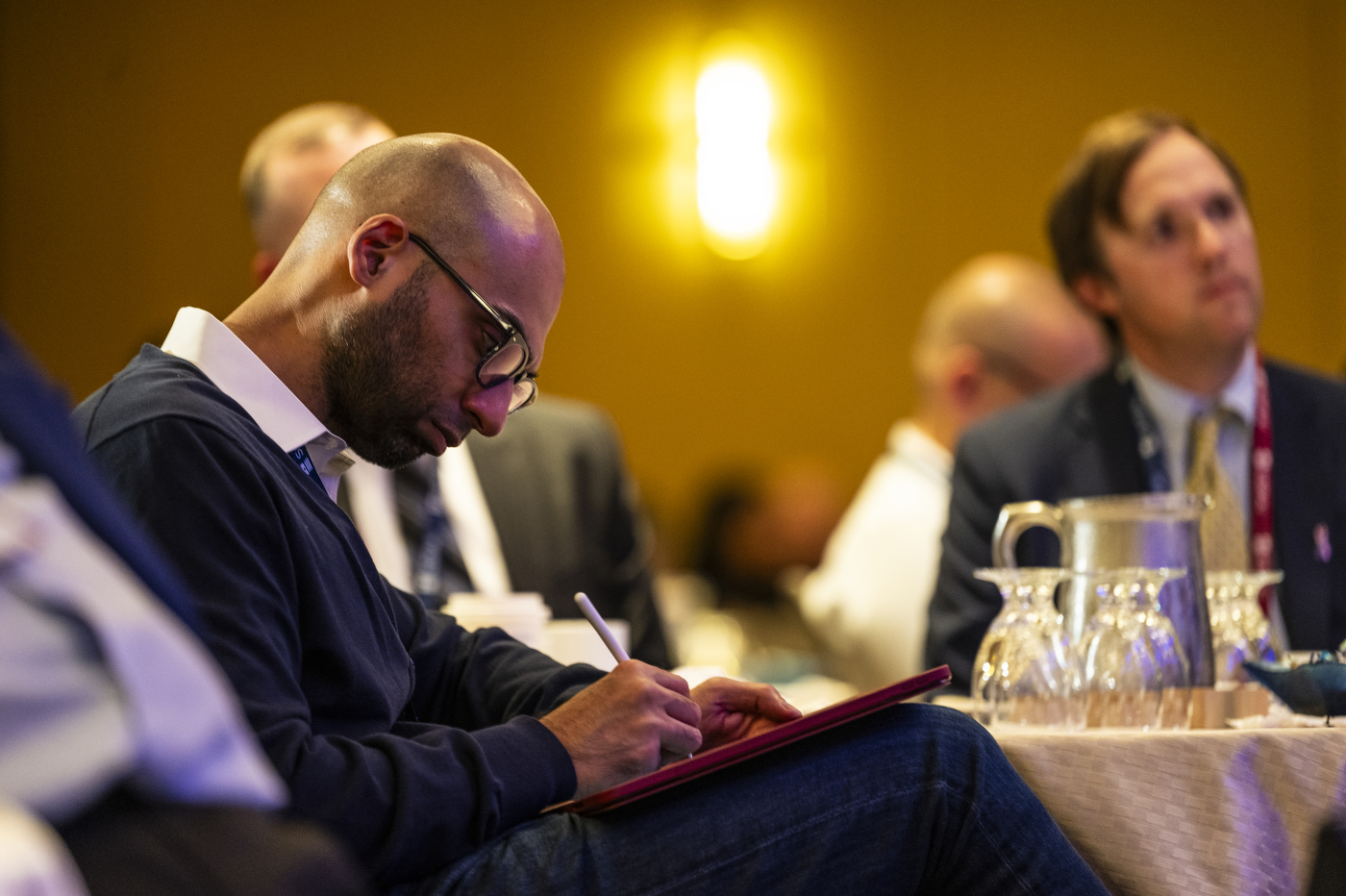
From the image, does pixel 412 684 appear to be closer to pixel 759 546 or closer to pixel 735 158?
pixel 759 546

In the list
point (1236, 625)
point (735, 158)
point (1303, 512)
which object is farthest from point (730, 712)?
point (735, 158)

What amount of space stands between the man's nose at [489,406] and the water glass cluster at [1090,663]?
553 mm

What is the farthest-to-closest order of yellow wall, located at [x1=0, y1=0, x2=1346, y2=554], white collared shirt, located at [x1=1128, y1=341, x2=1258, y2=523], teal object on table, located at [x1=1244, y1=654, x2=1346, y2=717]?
yellow wall, located at [x1=0, y1=0, x2=1346, y2=554], white collared shirt, located at [x1=1128, y1=341, x2=1258, y2=523], teal object on table, located at [x1=1244, y1=654, x2=1346, y2=717]

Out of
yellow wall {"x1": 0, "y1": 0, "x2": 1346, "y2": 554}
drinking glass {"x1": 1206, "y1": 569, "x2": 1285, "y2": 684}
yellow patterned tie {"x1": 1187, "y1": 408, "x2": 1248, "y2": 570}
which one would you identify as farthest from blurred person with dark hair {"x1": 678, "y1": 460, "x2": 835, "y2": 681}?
drinking glass {"x1": 1206, "y1": 569, "x2": 1285, "y2": 684}

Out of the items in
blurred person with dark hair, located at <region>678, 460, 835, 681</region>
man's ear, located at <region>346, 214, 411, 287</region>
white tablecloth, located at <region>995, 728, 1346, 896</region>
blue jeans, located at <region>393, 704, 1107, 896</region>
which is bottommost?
blurred person with dark hair, located at <region>678, 460, 835, 681</region>

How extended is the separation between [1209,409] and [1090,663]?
1.06 m

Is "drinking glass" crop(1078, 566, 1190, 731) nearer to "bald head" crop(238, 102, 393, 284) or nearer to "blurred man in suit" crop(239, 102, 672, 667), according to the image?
"blurred man in suit" crop(239, 102, 672, 667)

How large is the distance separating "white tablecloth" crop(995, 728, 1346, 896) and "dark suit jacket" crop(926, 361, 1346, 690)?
2.99 ft

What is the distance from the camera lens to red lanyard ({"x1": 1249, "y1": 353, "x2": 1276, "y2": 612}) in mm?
2236

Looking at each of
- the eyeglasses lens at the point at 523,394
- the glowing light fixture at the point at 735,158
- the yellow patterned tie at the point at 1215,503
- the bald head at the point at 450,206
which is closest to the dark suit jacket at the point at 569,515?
the yellow patterned tie at the point at 1215,503

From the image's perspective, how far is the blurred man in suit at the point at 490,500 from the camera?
2654mm

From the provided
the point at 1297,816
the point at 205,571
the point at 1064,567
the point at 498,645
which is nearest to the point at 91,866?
the point at 205,571

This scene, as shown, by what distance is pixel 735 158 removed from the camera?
19.1ft

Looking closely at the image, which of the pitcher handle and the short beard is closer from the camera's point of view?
the short beard
